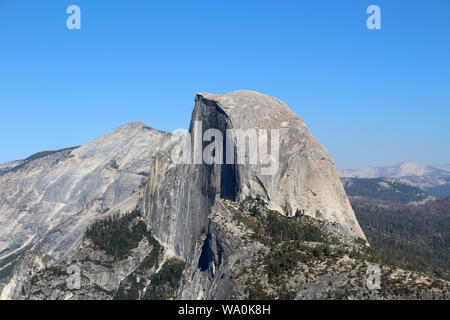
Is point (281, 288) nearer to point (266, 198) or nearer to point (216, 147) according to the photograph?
point (266, 198)

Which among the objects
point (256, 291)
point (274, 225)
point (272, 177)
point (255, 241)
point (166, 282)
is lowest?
point (166, 282)

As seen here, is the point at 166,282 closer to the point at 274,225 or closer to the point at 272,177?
the point at 274,225

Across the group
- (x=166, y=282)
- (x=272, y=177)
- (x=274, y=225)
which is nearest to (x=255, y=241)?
(x=274, y=225)

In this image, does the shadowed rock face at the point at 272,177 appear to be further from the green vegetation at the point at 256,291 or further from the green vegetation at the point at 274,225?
the green vegetation at the point at 256,291

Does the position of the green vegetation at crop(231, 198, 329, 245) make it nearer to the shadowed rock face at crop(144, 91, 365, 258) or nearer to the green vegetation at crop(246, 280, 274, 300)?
the shadowed rock face at crop(144, 91, 365, 258)

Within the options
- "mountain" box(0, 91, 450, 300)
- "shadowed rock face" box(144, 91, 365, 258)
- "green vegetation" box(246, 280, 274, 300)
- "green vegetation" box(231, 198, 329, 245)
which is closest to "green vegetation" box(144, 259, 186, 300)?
"mountain" box(0, 91, 450, 300)

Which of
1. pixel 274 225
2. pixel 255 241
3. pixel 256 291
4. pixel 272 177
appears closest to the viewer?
pixel 256 291

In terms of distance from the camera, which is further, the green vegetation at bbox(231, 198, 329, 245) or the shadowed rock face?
the shadowed rock face
